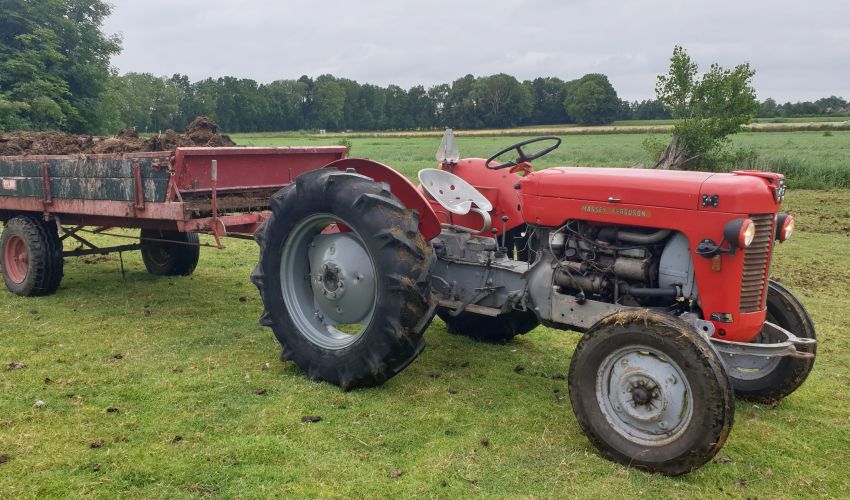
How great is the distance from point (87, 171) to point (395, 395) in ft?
12.3

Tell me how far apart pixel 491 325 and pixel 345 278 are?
1.54 metres

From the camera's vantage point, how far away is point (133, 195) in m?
5.68

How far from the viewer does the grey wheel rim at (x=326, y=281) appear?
453 centimetres

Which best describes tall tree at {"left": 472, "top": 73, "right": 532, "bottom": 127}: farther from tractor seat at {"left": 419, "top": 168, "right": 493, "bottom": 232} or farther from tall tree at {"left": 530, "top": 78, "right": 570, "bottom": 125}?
tractor seat at {"left": 419, "top": 168, "right": 493, "bottom": 232}

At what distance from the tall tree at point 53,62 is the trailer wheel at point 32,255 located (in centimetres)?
1587

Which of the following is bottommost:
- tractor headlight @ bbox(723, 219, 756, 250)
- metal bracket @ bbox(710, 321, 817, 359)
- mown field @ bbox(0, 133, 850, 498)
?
mown field @ bbox(0, 133, 850, 498)

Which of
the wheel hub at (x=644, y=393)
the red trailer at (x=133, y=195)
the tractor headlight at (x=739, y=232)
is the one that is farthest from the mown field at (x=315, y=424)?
the tractor headlight at (x=739, y=232)

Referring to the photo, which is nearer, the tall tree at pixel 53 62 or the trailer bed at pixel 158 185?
the trailer bed at pixel 158 185

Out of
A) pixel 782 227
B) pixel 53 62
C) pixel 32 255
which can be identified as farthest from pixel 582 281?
pixel 53 62

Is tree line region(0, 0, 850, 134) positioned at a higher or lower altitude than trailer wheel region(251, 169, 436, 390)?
higher

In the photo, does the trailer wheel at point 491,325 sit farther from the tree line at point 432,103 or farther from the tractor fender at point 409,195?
the tree line at point 432,103

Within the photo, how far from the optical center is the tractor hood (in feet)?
11.3

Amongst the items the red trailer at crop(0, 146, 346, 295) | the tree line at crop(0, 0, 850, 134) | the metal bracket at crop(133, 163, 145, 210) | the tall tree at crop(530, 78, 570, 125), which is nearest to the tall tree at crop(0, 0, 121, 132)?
the tree line at crop(0, 0, 850, 134)

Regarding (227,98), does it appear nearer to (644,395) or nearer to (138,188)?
(138,188)
